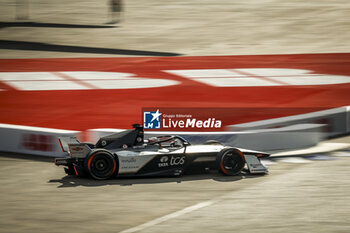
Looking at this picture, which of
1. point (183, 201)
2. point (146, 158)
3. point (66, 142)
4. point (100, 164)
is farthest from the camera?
point (66, 142)

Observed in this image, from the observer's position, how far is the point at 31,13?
1414 inches

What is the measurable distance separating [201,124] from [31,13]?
2386cm

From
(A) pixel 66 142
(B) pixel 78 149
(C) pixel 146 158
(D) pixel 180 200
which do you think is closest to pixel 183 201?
(D) pixel 180 200

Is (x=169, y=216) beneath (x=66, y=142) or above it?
beneath

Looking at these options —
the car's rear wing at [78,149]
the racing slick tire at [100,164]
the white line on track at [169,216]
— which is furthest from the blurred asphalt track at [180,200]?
the car's rear wing at [78,149]

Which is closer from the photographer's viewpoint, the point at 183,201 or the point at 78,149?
the point at 183,201

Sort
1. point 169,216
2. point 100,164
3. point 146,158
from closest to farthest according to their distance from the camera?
1. point 169,216
2. point 100,164
3. point 146,158

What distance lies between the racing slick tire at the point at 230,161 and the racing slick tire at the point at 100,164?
1.85m

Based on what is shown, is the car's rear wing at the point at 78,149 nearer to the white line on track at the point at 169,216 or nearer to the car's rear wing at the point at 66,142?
the car's rear wing at the point at 66,142

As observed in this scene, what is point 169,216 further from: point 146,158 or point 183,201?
point 146,158

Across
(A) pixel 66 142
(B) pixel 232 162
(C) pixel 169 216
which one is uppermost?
(A) pixel 66 142

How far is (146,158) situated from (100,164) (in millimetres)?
803

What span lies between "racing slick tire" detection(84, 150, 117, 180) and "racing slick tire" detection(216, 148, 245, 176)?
72.9 inches

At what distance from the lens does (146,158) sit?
1059 centimetres
